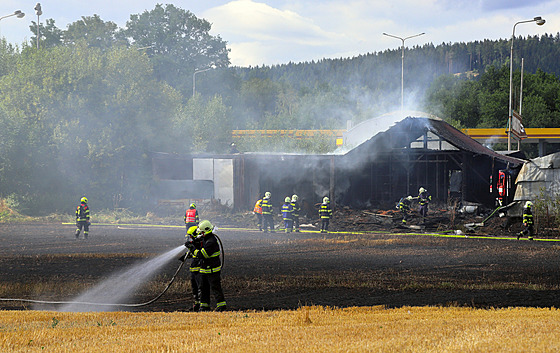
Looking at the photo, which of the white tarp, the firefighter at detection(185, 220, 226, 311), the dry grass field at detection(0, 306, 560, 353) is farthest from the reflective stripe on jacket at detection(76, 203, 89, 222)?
the white tarp

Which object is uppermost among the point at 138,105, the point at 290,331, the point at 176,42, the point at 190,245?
the point at 176,42

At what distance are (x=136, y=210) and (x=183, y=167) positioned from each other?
4292 mm

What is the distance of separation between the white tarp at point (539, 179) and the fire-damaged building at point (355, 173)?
3549 millimetres

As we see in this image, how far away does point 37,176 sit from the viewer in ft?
135

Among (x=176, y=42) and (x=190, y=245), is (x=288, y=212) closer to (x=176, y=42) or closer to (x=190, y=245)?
(x=190, y=245)

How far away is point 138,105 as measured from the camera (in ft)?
144

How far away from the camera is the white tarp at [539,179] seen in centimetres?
3041

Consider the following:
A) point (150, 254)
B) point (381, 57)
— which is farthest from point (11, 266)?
point (381, 57)

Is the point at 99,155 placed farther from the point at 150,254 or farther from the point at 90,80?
the point at 150,254

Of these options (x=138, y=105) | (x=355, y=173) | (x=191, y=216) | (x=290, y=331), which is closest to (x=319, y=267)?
(x=191, y=216)

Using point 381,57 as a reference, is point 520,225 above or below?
below

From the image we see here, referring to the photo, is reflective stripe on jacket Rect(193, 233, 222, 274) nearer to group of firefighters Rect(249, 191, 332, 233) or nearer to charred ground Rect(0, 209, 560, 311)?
charred ground Rect(0, 209, 560, 311)

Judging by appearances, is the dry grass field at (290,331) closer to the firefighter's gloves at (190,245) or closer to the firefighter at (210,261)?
the firefighter at (210,261)

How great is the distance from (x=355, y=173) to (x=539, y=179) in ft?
35.9
